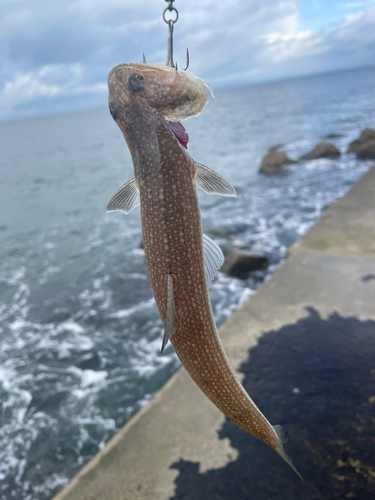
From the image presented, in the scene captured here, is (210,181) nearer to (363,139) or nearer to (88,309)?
(88,309)

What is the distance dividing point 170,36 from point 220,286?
7.71m

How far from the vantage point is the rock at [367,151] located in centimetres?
1825

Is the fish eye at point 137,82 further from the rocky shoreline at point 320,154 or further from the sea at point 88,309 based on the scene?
the rocky shoreline at point 320,154

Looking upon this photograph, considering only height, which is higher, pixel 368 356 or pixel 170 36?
pixel 170 36

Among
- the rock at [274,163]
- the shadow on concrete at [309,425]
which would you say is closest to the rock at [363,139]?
the rock at [274,163]

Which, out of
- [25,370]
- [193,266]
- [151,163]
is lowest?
[25,370]

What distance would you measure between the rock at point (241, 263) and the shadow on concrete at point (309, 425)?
4667mm

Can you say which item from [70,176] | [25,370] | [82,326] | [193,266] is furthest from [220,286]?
[70,176]

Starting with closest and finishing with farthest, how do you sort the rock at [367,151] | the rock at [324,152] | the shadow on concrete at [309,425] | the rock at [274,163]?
the shadow on concrete at [309,425] < the rock at [367,151] < the rock at [274,163] < the rock at [324,152]

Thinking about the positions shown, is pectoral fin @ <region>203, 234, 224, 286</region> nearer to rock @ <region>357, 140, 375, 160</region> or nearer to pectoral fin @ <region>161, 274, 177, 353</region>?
pectoral fin @ <region>161, 274, 177, 353</region>

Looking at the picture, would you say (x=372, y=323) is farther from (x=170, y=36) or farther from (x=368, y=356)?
(x=170, y=36)

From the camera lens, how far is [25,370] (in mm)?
7664

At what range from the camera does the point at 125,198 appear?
6.83 ft

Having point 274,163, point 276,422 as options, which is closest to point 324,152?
point 274,163
